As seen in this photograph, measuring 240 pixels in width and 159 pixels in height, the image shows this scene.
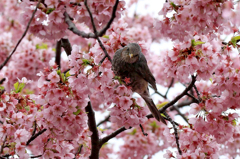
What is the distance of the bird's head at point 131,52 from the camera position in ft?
8.59

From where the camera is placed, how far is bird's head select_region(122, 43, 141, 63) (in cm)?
262

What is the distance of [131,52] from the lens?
2646 millimetres

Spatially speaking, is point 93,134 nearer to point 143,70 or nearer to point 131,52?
point 143,70

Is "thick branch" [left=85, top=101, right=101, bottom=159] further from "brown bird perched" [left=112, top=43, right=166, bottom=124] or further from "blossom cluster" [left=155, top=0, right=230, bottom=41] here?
"blossom cluster" [left=155, top=0, right=230, bottom=41]

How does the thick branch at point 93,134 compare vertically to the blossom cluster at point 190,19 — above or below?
below

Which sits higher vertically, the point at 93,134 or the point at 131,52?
the point at 131,52

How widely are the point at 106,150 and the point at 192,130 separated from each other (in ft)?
10.8

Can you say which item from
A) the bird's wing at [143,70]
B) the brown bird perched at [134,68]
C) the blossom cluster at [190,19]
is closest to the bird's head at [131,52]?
the brown bird perched at [134,68]

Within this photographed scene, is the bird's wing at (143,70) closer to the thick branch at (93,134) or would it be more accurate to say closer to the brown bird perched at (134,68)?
the brown bird perched at (134,68)

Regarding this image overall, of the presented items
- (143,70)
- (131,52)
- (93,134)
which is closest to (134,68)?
(143,70)

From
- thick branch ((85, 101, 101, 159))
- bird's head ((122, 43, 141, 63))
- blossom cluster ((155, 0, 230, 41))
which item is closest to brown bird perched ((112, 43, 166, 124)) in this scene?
bird's head ((122, 43, 141, 63))

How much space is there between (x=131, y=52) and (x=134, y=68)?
1.00ft

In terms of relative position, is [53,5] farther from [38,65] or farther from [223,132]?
[38,65]

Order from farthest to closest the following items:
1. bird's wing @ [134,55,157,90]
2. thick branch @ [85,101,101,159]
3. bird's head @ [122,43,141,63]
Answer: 1. thick branch @ [85,101,101,159]
2. bird's wing @ [134,55,157,90]
3. bird's head @ [122,43,141,63]
